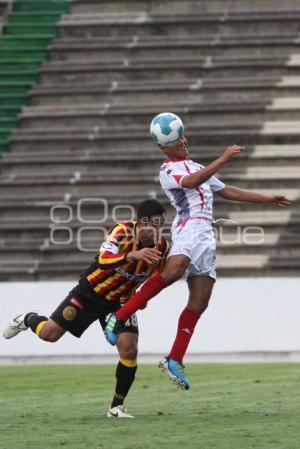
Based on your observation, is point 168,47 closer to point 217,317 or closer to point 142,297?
point 217,317

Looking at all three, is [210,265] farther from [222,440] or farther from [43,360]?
[43,360]

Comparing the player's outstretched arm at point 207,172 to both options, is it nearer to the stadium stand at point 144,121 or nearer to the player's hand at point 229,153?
the player's hand at point 229,153

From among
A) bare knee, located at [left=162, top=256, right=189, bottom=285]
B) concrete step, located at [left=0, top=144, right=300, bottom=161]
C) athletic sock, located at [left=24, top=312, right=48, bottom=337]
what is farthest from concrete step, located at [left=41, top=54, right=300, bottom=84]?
bare knee, located at [left=162, top=256, right=189, bottom=285]

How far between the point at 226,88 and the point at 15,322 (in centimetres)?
1447

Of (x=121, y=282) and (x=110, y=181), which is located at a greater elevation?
(x=121, y=282)

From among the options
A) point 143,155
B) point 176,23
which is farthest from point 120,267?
point 176,23

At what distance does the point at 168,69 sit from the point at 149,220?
1638cm

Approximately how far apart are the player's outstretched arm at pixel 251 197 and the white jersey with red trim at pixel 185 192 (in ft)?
0.61

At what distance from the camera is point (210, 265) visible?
1135 cm

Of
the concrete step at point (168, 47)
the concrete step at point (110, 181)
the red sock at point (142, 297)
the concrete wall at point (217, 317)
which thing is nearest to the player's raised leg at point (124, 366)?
the red sock at point (142, 297)

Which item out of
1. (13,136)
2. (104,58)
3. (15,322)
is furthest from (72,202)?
(15,322)

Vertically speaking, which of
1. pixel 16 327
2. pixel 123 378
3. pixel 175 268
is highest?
pixel 175 268

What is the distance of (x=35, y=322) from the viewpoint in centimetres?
1187

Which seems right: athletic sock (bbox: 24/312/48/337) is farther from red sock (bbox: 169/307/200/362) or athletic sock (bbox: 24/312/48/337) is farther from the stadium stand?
the stadium stand
